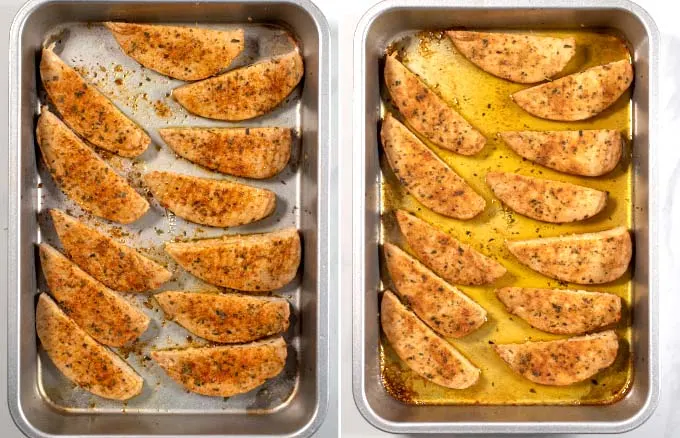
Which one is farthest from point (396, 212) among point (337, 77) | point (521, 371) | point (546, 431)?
point (546, 431)

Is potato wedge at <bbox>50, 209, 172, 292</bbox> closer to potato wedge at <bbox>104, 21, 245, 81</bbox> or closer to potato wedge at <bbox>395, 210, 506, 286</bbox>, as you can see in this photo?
potato wedge at <bbox>104, 21, 245, 81</bbox>

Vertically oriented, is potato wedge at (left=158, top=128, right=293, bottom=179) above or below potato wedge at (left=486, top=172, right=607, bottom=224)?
above

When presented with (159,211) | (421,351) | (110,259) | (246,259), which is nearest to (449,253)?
(421,351)

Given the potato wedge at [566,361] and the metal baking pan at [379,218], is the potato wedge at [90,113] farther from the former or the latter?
the potato wedge at [566,361]

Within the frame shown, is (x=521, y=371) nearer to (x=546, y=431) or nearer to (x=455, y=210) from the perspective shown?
(x=546, y=431)

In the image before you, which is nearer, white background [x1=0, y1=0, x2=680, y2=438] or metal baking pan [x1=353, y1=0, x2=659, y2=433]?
metal baking pan [x1=353, y1=0, x2=659, y2=433]

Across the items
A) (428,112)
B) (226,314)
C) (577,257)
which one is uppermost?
(428,112)

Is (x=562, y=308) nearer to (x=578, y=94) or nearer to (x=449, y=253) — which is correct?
(x=449, y=253)

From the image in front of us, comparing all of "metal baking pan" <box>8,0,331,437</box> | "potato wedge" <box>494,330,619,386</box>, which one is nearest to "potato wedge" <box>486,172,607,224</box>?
"potato wedge" <box>494,330,619,386</box>
